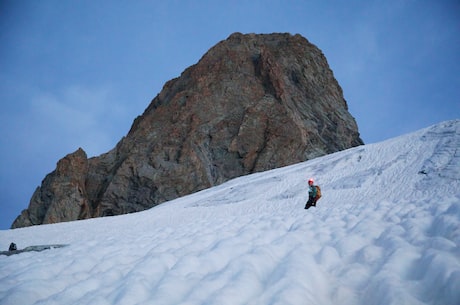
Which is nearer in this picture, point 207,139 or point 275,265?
point 275,265

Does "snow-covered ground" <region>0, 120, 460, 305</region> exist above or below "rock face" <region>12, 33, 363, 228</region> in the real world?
below

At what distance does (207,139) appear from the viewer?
47.8 m

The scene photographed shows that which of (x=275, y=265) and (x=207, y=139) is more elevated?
(x=207, y=139)

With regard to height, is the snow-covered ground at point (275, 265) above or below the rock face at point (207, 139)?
below

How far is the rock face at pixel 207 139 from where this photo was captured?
4212 cm

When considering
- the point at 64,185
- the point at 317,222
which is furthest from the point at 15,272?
the point at 64,185

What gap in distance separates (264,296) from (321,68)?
65.9m

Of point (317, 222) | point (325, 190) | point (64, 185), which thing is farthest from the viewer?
point (64, 185)

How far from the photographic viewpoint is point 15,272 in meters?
5.28

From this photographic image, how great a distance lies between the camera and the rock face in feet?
138

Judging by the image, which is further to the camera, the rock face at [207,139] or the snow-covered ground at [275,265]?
the rock face at [207,139]

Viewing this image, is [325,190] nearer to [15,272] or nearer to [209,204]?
[209,204]

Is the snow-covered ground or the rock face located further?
the rock face

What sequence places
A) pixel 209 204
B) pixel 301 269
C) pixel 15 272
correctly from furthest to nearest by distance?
pixel 209 204 < pixel 15 272 < pixel 301 269
